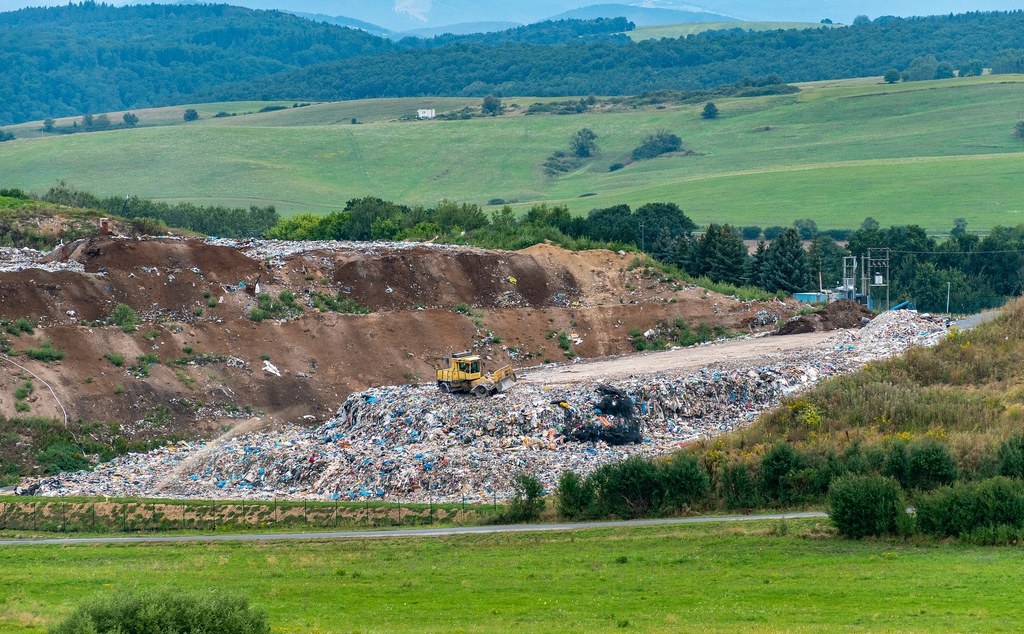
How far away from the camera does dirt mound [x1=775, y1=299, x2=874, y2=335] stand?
68812mm

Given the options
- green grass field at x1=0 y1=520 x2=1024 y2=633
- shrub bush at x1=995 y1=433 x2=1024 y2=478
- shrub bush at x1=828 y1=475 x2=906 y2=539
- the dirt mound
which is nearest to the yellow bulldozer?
green grass field at x1=0 y1=520 x2=1024 y2=633

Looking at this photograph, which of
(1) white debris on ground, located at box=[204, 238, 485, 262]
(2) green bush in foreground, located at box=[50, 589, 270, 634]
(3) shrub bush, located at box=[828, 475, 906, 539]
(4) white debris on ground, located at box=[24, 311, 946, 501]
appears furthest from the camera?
(1) white debris on ground, located at box=[204, 238, 485, 262]

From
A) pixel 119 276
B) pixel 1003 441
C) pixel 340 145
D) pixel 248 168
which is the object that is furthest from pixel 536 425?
pixel 340 145

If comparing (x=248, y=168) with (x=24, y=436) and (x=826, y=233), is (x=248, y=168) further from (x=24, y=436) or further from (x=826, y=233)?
(x=24, y=436)

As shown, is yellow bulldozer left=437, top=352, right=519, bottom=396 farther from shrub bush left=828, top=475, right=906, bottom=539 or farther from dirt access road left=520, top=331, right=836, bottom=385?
shrub bush left=828, top=475, right=906, bottom=539

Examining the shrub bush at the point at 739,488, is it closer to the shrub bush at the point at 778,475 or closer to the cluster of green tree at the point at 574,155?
the shrub bush at the point at 778,475

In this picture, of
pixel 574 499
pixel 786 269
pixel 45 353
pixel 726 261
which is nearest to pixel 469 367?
pixel 574 499

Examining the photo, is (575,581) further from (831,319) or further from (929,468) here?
(831,319)

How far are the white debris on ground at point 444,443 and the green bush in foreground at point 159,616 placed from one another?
22266 mm

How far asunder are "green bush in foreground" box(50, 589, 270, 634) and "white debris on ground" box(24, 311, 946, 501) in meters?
22.3

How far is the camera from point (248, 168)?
17925 centimetres

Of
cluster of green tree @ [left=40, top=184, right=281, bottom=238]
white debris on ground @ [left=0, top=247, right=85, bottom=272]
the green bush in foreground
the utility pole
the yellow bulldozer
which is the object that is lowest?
the utility pole

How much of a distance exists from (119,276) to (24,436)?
51.3 ft

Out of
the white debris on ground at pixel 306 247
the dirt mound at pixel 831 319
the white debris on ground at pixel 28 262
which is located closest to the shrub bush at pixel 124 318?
the white debris on ground at pixel 28 262
